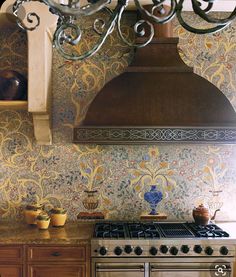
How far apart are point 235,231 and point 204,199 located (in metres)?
0.41

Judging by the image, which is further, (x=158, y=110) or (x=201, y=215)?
(x=201, y=215)

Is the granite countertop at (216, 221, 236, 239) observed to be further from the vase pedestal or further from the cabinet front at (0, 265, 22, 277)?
the cabinet front at (0, 265, 22, 277)

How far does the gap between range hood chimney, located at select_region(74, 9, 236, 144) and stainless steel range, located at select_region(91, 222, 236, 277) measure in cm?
71

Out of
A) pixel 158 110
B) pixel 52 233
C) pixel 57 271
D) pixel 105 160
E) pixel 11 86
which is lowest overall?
pixel 57 271

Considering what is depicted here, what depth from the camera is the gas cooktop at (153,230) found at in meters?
2.79

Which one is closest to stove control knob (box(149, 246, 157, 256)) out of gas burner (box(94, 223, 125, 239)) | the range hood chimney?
gas burner (box(94, 223, 125, 239))

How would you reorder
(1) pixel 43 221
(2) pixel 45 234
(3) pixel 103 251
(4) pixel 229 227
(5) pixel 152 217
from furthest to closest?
(5) pixel 152 217 < (4) pixel 229 227 < (1) pixel 43 221 < (2) pixel 45 234 < (3) pixel 103 251

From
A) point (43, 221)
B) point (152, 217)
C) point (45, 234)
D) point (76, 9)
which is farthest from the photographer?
point (152, 217)

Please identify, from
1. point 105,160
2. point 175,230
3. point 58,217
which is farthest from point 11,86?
point 175,230

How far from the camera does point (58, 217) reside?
3074 millimetres

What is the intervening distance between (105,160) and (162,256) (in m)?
0.94

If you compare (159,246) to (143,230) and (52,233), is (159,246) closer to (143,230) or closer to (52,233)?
(143,230)

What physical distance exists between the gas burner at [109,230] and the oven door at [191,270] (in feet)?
1.09

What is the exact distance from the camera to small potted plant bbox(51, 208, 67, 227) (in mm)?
3076
